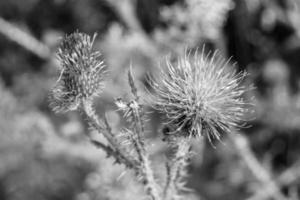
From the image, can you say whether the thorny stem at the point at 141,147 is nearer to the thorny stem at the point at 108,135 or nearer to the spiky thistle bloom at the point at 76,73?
the thorny stem at the point at 108,135

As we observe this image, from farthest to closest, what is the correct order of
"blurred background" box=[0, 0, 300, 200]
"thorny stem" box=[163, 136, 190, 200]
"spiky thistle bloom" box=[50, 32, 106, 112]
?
"blurred background" box=[0, 0, 300, 200]
"thorny stem" box=[163, 136, 190, 200]
"spiky thistle bloom" box=[50, 32, 106, 112]

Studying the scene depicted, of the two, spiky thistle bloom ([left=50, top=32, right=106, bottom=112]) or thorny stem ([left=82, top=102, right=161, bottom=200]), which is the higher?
spiky thistle bloom ([left=50, top=32, right=106, bottom=112])

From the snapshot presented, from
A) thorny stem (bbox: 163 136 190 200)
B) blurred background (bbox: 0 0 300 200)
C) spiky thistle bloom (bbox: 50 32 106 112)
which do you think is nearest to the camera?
spiky thistle bloom (bbox: 50 32 106 112)

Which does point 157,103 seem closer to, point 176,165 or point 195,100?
point 195,100

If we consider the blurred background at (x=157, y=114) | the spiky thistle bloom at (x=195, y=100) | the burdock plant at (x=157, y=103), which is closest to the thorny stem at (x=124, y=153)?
the burdock plant at (x=157, y=103)

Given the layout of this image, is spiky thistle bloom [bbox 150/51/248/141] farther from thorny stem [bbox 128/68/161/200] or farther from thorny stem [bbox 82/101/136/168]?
thorny stem [bbox 82/101/136/168]

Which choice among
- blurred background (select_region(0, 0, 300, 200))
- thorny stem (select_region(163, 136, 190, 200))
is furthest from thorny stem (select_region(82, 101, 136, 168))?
blurred background (select_region(0, 0, 300, 200))

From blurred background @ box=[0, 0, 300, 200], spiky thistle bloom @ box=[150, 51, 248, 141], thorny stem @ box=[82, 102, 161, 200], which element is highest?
blurred background @ box=[0, 0, 300, 200]
